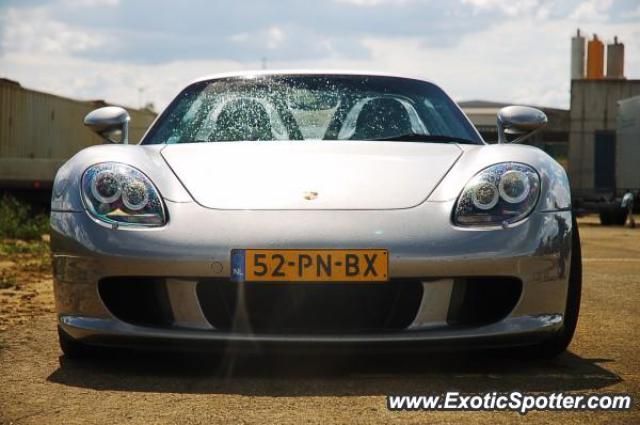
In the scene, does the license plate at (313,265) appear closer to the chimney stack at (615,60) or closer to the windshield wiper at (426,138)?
the windshield wiper at (426,138)

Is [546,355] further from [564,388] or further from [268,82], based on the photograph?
[268,82]

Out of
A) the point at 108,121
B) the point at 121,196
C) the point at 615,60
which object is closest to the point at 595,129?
the point at 615,60

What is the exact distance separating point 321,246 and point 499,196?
670 mm

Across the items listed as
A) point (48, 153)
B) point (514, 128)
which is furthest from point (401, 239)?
point (48, 153)

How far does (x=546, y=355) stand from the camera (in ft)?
12.3

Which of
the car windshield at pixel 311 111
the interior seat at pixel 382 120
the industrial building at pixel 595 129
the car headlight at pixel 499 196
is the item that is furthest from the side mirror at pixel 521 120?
the industrial building at pixel 595 129

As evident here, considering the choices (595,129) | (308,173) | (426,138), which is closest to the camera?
(308,173)

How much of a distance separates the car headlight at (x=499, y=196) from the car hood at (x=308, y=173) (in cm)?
13

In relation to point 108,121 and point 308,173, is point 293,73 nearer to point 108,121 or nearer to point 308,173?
point 108,121

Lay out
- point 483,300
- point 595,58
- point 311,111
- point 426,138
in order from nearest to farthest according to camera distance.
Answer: point 483,300 < point 426,138 < point 311,111 < point 595,58

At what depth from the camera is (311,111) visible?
4.53 meters

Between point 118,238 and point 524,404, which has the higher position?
point 118,238

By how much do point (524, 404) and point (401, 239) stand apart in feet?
2.10

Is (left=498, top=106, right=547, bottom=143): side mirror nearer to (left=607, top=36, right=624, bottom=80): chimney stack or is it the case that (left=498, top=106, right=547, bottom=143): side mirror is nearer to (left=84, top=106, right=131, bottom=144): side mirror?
(left=84, top=106, right=131, bottom=144): side mirror
